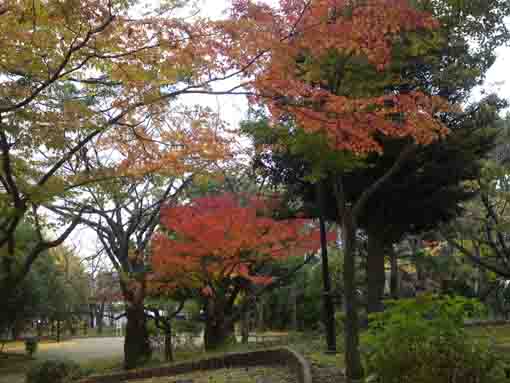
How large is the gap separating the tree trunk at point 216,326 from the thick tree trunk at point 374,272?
18.4 feet

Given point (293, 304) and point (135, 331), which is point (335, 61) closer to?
point (135, 331)

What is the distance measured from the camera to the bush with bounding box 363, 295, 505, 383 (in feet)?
13.0

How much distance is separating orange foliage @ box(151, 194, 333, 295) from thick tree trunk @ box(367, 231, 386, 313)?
121cm


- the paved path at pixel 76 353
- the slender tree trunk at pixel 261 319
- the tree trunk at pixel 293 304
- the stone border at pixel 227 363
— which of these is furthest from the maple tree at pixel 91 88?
the slender tree trunk at pixel 261 319

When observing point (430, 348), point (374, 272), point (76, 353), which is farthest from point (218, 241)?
point (76, 353)

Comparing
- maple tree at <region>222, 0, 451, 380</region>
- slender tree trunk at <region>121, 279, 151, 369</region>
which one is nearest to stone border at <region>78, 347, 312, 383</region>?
slender tree trunk at <region>121, 279, 151, 369</region>

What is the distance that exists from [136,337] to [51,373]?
11.7ft

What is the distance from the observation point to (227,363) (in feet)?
33.2

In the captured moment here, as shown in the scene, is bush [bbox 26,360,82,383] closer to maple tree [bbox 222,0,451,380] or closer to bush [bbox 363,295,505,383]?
maple tree [bbox 222,0,451,380]

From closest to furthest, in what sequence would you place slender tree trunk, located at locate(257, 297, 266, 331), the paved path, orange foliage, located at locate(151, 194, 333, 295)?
orange foliage, located at locate(151, 194, 333, 295)
the paved path
slender tree trunk, located at locate(257, 297, 266, 331)

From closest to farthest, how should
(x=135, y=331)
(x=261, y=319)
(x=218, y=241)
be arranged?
1. (x=218, y=241)
2. (x=135, y=331)
3. (x=261, y=319)

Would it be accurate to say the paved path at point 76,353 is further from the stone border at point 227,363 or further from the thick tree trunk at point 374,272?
the thick tree trunk at point 374,272

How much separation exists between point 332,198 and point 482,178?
410cm

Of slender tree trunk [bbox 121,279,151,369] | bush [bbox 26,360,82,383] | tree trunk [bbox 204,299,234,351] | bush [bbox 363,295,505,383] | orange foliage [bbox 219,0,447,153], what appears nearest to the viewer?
bush [bbox 363,295,505,383]
